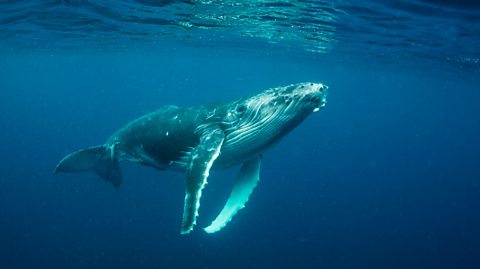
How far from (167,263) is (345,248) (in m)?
11.7

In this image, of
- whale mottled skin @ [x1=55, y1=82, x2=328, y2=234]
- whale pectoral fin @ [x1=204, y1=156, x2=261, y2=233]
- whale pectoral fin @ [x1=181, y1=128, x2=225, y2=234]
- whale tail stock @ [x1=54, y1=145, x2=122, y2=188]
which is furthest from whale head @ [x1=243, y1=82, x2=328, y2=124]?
whale tail stock @ [x1=54, y1=145, x2=122, y2=188]

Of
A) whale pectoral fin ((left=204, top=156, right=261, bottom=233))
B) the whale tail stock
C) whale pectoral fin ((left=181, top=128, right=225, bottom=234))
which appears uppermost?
whale pectoral fin ((left=181, top=128, right=225, bottom=234))

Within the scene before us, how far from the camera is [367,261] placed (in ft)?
69.8

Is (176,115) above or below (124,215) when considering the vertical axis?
above

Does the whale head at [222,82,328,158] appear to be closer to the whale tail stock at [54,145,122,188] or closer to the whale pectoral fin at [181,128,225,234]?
the whale pectoral fin at [181,128,225,234]

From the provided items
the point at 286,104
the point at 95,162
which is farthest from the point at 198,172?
the point at 95,162

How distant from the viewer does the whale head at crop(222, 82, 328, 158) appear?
6.37m

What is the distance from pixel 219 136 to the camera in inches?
267

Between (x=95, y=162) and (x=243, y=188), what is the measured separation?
4861 millimetres

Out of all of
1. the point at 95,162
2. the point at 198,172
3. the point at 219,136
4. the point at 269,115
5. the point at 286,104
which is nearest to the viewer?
the point at 198,172

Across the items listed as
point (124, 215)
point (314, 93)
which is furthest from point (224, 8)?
point (124, 215)

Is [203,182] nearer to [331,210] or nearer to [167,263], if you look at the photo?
[167,263]

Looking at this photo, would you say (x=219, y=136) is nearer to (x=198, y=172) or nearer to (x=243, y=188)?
(x=198, y=172)

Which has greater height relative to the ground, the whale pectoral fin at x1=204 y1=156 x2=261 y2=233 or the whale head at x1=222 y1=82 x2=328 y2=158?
the whale head at x1=222 y1=82 x2=328 y2=158
